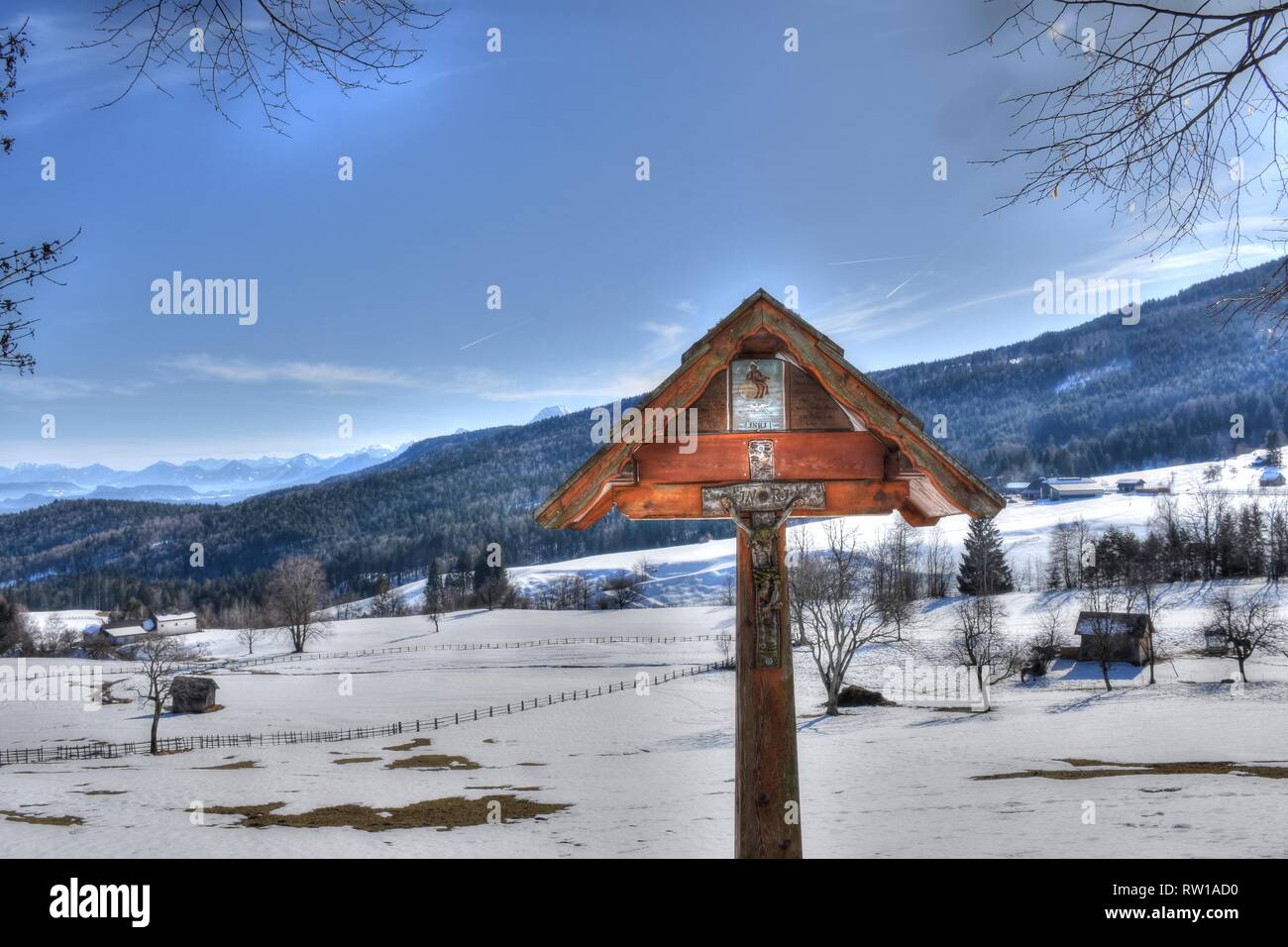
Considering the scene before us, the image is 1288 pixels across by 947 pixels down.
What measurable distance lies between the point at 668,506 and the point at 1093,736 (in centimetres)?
3212

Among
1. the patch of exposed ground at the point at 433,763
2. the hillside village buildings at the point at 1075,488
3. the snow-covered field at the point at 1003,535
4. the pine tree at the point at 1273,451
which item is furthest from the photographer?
the hillside village buildings at the point at 1075,488

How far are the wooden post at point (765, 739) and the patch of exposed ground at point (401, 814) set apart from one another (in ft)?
62.6

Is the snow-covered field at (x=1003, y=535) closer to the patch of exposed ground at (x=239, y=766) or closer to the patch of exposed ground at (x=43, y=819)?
the patch of exposed ground at (x=239, y=766)

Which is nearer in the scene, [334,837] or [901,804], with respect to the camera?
[334,837]

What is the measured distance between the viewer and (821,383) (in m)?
5.43

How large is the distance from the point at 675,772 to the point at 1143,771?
14.5 metres

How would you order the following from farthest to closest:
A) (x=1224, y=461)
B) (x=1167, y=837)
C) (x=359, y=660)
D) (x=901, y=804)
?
1. (x=1224, y=461)
2. (x=359, y=660)
3. (x=901, y=804)
4. (x=1167, y=837)

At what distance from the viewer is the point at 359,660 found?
67500 millimetres

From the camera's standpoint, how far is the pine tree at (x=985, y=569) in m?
74.6

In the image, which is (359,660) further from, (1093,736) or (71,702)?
(1093,736)

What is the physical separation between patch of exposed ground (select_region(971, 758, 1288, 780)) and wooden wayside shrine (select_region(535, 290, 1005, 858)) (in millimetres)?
23752

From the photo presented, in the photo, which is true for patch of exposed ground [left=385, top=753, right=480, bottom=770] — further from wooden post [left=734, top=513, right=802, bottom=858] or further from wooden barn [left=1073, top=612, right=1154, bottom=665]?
wooden barn [left=1073, top=612, right=1154, bottom=665]

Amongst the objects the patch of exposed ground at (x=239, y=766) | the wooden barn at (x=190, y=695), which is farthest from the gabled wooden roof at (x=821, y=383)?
the wooden barn at (x=190, y=695)

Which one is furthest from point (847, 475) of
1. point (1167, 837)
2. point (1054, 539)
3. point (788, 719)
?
point (1054, 539)
